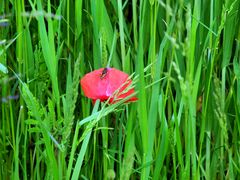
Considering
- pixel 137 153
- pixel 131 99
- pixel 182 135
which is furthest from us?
pixel 182 135

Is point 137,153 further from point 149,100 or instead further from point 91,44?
point 91,44

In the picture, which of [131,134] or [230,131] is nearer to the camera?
[131,134]

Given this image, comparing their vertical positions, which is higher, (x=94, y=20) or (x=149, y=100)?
(x=94, y=20)

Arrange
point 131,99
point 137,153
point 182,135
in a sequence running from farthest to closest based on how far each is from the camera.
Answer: point 182,135 < point 137,153 < point 131,99

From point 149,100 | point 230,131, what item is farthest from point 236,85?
point 149,100

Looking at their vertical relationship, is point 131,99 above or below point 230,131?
above

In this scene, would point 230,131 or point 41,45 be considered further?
point 230,131

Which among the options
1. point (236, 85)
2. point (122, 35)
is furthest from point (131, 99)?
point (236, 85)

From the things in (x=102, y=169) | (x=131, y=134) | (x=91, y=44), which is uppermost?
(x=91, y=44)

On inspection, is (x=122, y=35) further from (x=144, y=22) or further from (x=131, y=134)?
(x=131, y=134)
